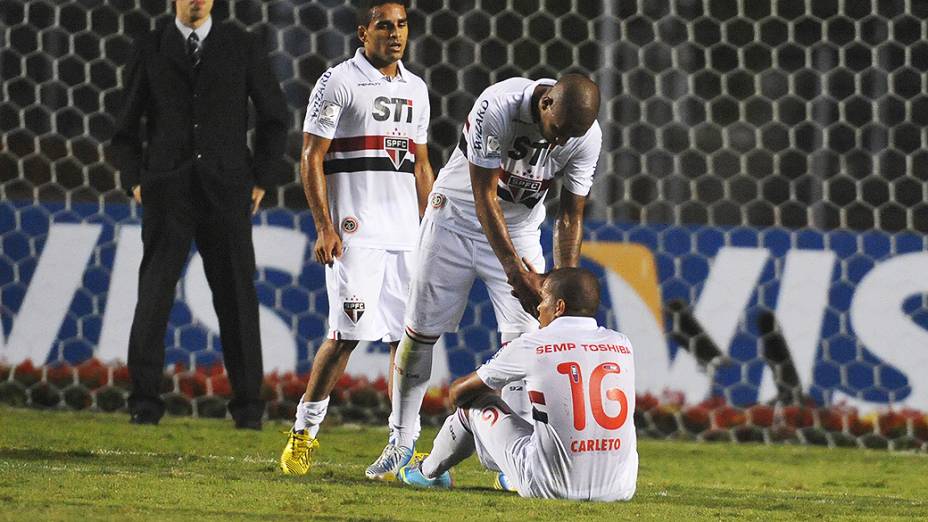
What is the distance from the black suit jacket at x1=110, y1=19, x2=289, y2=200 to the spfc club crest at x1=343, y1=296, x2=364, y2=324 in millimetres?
1320

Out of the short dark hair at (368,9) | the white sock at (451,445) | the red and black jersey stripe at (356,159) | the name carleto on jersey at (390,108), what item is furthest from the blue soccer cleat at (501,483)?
the short dark hair at (368,9)

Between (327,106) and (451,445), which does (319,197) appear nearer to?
(327,106)

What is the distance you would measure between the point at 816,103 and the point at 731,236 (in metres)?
0.79

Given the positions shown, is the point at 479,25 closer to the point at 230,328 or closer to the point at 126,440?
the point at 230,328

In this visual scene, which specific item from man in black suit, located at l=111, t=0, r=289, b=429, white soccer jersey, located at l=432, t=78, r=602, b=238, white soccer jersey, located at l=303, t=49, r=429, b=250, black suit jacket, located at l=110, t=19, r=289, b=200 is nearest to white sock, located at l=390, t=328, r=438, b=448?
white soccer jersey, located at l=432, t=78, r=602, b=238

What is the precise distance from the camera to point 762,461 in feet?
20.1

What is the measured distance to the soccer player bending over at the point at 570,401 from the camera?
4191mm

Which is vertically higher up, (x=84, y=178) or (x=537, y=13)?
(x=537, y=13)

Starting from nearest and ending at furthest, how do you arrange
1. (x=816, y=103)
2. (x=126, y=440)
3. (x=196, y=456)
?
(x=196, y=456), (x=126, y=440), (x=816, y=103)

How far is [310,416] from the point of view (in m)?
5.11

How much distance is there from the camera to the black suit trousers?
20.7 feet

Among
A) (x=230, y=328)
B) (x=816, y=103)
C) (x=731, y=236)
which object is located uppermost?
(x=816, y=103)

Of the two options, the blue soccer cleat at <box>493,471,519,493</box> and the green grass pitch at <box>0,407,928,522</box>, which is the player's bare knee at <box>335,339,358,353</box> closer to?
the green grass pitch at <box>0,407,928,522</box>

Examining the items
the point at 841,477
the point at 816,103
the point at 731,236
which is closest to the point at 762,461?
the point at 841,477
